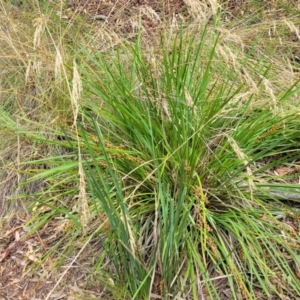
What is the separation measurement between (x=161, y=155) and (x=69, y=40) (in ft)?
4.72

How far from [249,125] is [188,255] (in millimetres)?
723

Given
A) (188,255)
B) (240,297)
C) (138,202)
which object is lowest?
(240,297)

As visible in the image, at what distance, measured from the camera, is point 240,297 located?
205 centimetres

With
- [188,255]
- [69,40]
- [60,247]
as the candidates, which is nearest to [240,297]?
[188,255]

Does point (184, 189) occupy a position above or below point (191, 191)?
above

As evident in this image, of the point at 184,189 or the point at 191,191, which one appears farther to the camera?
the point at 191,191

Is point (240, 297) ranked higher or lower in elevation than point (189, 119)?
lower

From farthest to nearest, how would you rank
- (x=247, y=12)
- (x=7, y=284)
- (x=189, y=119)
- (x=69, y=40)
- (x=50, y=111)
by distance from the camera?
(x=247, y=12)
(x=69, y=40)
(x=50, y=111)
(x=7, y=284)
(x=189, y=119)

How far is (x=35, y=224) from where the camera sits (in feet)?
8.61

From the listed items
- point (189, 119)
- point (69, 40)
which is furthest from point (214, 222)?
point (69, 40)

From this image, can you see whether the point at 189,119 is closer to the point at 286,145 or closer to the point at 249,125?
the point at 249,125

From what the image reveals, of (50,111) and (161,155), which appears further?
(50,111)

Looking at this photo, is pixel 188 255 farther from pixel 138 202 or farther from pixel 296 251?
pixel 296 251

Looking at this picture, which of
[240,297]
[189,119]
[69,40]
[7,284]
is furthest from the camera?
[69,40]
